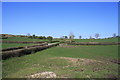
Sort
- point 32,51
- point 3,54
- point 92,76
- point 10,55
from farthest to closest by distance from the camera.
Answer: point 32,51
point 10,55
point 3,54
point 92,76

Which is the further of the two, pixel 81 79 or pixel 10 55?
pixel 10 55

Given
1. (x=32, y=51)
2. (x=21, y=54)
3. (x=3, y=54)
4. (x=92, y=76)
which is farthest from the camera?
(x=32, y=51)

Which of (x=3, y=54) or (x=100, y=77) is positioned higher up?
(x=3, y=54)

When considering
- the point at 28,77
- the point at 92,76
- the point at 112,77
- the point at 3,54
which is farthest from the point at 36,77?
the point at 3,54

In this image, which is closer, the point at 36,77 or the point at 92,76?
the point at 36,77

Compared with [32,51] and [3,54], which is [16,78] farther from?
[32,51]

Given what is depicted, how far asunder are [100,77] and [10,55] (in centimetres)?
843

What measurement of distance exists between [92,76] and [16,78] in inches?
153

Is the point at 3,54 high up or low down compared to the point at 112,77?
up

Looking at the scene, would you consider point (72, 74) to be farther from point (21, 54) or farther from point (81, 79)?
point (21, 54)

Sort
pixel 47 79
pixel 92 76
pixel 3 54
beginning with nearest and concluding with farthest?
pixel 47 79 → pixel 92 76 → pixel 3 54

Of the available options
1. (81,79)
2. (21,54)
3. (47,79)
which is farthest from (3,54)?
(81,79)

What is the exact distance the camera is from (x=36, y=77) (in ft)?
20.3

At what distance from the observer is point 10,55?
39.3 ft
